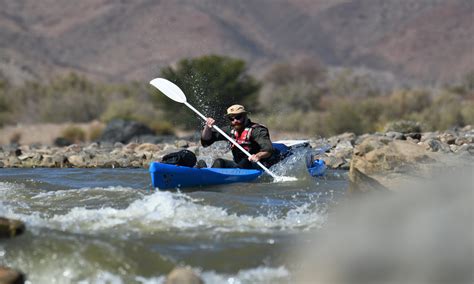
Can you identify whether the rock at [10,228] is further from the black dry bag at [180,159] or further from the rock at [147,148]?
the rock at [147,148]

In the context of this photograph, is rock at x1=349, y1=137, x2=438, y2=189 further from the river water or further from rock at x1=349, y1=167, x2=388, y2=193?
the river water

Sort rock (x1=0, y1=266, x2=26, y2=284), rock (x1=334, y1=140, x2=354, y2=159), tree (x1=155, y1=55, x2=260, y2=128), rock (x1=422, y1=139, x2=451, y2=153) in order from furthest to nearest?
1. tree (x1=155, y1=55, x2=260, y2=128)
2. rock (x1=334, y1=140, x2=354, y2=159)
3. rock (x1=422, y1=139, x2=451, y2=153)
4. rock (x1=0, y1=266, x2=26, y2=284)

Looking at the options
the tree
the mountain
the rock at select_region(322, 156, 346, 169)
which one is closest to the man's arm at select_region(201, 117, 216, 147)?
the rock at select_region(322, 156, 346, 169)

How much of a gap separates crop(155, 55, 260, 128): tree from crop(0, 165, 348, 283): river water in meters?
15.3

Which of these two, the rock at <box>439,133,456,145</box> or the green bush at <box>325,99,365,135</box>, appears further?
the green bush at <box>325,99,365,135</box>

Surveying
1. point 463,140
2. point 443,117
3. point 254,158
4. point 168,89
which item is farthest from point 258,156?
point 443,117

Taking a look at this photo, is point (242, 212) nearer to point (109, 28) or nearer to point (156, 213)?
point (156, 213)

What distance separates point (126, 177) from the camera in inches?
501

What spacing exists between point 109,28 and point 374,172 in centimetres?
5379

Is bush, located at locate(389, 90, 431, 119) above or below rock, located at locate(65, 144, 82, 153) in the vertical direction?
above

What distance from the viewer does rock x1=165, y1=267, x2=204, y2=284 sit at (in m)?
5.54

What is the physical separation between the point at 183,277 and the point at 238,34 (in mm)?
56535

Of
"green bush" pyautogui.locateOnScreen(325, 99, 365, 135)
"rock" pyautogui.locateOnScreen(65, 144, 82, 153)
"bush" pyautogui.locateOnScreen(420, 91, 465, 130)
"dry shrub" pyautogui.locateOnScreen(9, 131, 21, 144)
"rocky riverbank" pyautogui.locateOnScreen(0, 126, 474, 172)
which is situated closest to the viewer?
"rocky riverbank" pyautogui.locateOnScreen(0, 126, 474, 172)

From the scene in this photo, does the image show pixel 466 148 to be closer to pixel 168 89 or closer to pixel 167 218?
pixel 168 89
